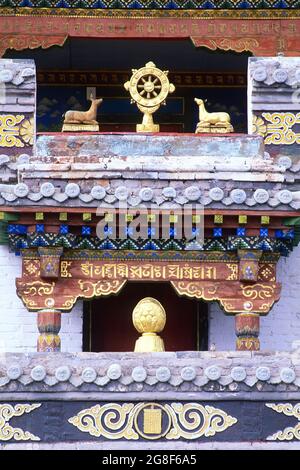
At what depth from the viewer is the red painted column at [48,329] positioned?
2456cm

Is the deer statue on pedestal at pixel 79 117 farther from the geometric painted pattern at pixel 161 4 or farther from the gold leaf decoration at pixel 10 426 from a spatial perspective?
the gold leaf decoration at pixel 10 426

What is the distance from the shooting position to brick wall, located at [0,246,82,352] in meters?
26.0

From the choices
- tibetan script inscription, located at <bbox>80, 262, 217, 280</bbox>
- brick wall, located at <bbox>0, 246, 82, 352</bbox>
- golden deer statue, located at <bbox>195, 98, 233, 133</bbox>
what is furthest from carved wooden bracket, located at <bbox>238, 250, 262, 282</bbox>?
brick wall, located at <bbox>0, 246, 82, 352</bbox>

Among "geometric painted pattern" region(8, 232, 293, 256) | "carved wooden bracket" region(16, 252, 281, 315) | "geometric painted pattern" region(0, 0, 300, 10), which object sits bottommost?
"carved wooden bracket" region(16, 252, 281, 315)

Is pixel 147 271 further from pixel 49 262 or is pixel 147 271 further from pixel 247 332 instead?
pixel 247 332

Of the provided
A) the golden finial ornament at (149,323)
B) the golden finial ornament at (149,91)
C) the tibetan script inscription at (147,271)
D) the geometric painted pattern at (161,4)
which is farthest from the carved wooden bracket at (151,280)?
the geometric painted pattern at (161,4)

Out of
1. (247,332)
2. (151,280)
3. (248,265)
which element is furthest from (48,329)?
(248,265)

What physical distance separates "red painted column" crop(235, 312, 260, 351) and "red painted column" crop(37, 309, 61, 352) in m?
2.00

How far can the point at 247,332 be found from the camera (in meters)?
24.6

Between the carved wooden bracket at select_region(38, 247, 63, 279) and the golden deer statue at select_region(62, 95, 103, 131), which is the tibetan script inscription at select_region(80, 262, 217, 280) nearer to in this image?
the carved wooden bracket at select_region(38, 247, 63, 279)

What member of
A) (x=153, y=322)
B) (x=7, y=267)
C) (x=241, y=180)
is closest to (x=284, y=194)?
(x=241, y=180)

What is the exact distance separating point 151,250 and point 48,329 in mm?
1437

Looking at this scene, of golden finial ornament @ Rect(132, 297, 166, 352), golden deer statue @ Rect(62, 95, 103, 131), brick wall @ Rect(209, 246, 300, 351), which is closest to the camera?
golden finial ornament @ Rect(132, 297, 166, 352)
